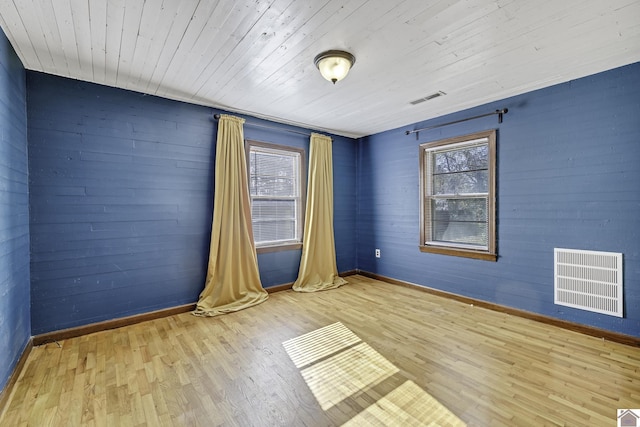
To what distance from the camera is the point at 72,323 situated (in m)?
2.71

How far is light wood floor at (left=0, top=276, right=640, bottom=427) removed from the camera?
66.8 inches

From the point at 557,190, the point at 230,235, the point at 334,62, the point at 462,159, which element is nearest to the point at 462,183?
the point at 462,159

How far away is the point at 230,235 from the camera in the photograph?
3.51 m

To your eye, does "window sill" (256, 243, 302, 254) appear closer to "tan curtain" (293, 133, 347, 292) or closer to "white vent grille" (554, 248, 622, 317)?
"tan curtain" (293, 133, 347, 292)

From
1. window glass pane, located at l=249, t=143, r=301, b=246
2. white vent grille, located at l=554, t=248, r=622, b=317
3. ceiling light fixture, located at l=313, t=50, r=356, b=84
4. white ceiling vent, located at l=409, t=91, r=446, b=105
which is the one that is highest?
white ceiling vent, located at l=409, t=91, r=446, b=105

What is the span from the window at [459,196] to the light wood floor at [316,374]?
98cm

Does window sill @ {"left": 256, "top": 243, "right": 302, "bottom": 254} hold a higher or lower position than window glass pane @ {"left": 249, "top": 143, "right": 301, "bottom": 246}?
lower

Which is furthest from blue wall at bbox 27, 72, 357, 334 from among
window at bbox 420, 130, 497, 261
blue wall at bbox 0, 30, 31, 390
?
window at bbox 420, 130, 497, 261

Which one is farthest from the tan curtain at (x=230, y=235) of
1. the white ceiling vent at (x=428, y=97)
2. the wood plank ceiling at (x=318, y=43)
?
the white ceiling vent at (x=428, y=97)

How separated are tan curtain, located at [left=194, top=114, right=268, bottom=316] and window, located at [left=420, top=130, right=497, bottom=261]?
2487 millimetres

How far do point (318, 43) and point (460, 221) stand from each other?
2.89 metres

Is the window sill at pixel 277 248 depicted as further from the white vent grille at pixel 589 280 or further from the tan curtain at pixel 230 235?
the white vent grille at pixel 589 280

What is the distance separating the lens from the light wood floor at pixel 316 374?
1696 millimetres

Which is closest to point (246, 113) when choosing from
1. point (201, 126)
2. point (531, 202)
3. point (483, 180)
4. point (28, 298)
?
point (201, 126)
